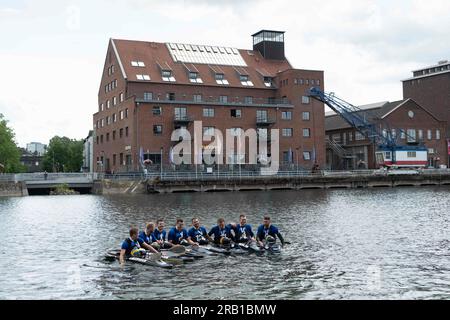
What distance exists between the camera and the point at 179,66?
96.4 meters

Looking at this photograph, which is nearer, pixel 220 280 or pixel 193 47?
pixel 220 280

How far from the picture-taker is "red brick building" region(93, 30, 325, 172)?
87.2m

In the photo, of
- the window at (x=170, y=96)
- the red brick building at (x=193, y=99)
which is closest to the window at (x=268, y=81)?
the red brick building at (x=193, y=99)

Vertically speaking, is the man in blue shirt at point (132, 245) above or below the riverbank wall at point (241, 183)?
below

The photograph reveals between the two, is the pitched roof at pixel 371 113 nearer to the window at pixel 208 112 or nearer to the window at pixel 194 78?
the window at pixel 208 112

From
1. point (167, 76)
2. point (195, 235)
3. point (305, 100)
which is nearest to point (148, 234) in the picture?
point (195, 235)

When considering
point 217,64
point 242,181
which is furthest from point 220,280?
point 217,64

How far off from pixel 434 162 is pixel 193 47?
2081 inches

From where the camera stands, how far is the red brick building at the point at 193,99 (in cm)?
8725

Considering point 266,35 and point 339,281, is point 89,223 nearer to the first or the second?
point 339,281

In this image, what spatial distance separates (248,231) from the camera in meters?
26.5

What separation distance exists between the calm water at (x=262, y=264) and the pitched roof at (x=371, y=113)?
2702 inches

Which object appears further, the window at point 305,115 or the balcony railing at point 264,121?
the window at point 305,115

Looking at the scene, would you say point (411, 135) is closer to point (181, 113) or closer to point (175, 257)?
point (181, 113)
